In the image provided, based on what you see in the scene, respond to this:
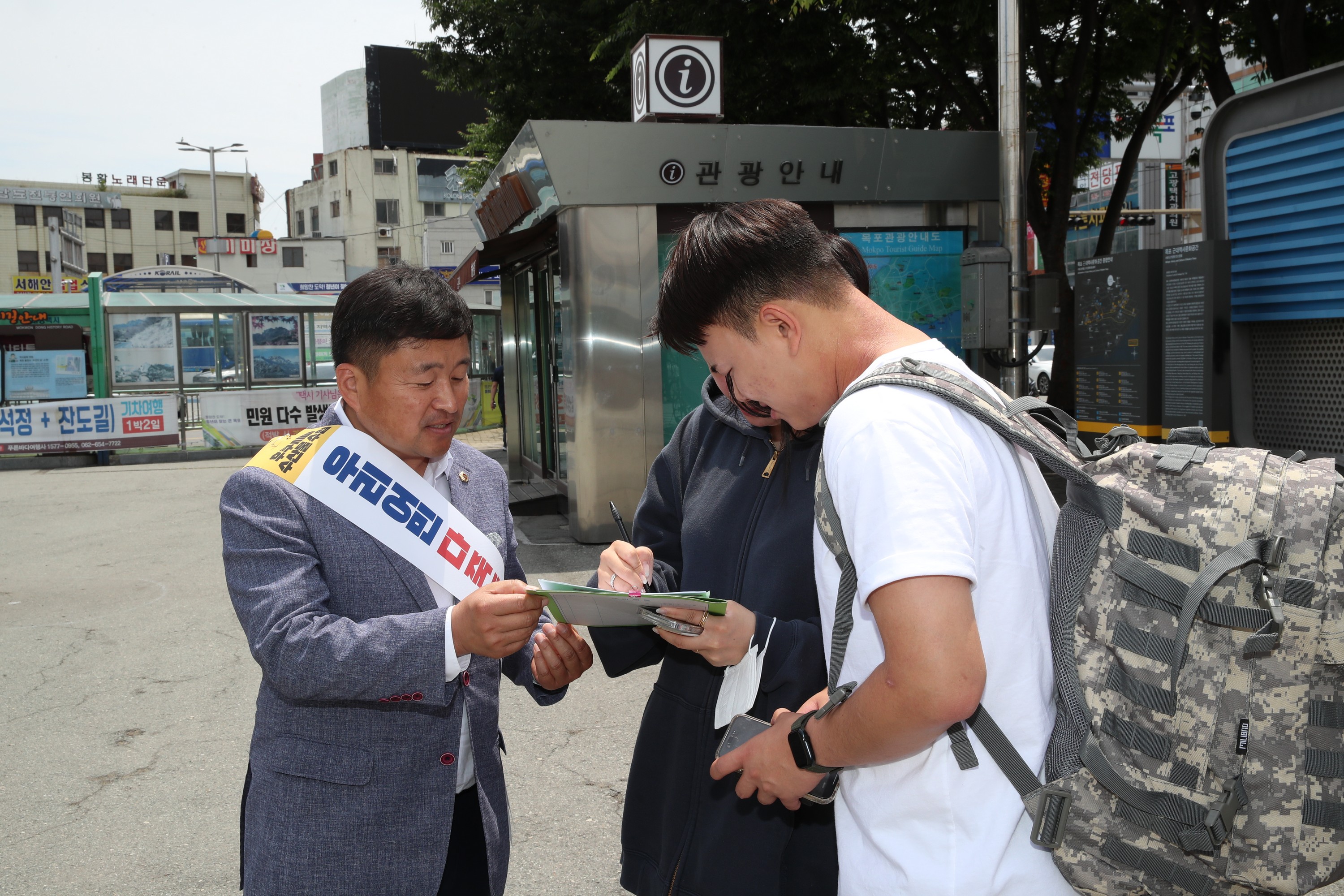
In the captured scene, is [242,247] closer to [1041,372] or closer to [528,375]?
[1041,372]

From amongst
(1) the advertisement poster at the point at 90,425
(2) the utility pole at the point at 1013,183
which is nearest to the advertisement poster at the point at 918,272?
(2) the utility pole at the point at 1013,183

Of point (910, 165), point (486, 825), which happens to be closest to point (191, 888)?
point (486, 825)

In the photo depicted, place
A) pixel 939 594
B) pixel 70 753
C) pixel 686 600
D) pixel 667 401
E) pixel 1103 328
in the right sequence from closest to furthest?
1. pixel 939 594
2. pixel 686 600
3. pixel 70 753
4. pixel 1103 328
5. pixel 667 401

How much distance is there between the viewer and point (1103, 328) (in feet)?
23.3

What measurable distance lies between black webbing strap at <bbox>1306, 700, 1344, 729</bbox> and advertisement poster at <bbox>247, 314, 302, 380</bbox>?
17.3 m

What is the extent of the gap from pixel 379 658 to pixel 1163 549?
47.2 inches

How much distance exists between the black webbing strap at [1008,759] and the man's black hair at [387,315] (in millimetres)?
1207

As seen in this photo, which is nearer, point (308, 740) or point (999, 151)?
point (308, 740)

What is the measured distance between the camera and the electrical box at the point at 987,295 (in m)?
7.43

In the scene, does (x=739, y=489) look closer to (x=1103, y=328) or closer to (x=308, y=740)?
(x=308, y=740)

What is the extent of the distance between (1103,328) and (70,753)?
266 inches

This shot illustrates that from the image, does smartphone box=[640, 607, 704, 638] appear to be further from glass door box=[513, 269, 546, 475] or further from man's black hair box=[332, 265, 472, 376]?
glass door box=[513, 269, 546, 475]

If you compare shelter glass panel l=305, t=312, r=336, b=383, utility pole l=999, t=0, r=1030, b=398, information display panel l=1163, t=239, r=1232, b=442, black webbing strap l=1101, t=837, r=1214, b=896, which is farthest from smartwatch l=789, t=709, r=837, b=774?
shelter glass panel l=305, t=312, r=336, b=383

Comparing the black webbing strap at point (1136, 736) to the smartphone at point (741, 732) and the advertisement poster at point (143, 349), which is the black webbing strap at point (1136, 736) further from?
the advertisement poster at point (143, 349)
